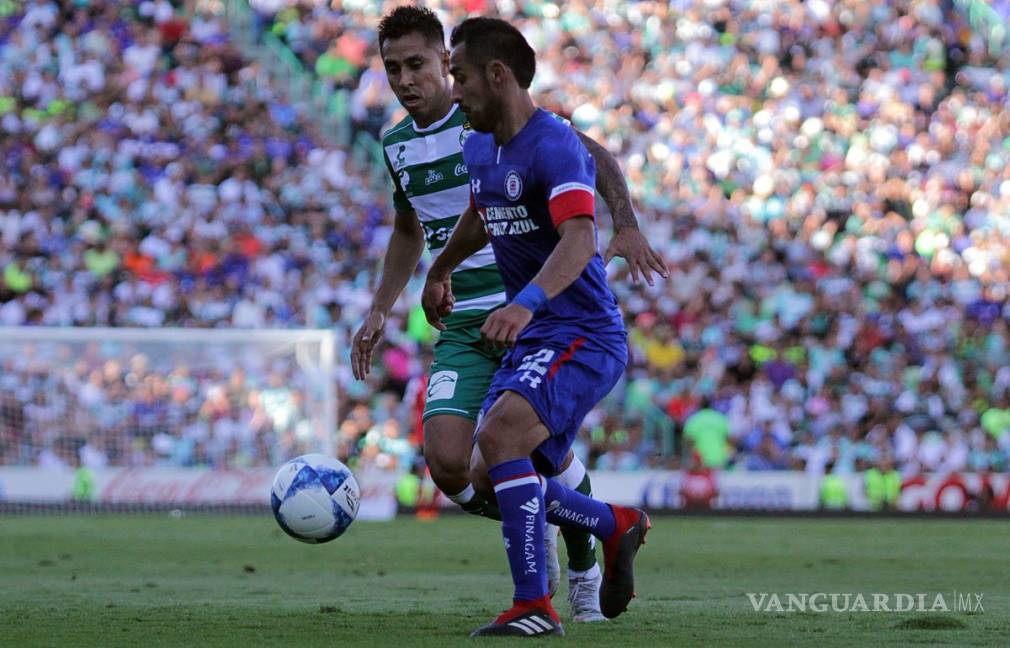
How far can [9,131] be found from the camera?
24.0m

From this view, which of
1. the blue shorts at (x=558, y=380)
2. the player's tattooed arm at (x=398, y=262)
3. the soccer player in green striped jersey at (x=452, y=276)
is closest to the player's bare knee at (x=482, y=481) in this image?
the blue shorts at (x=558, y=380)

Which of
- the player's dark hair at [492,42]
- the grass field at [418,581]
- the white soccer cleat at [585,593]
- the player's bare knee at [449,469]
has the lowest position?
the grass field at [418,581]

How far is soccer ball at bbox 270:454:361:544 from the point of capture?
7895mm

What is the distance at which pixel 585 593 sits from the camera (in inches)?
289

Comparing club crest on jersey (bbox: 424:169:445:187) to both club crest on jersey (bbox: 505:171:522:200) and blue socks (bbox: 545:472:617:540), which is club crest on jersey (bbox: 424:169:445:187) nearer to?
club crest on jersey (bbox: 505:171:522:200)

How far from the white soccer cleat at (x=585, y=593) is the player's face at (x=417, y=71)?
2288 mm

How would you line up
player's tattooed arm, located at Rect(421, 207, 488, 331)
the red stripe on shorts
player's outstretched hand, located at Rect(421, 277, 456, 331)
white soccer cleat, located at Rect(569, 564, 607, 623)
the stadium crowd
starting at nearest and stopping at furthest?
the red stripe on shorts < player's tattooed arm, located at Rect(421, 207, 488, 331) < white soccer cleat, located at Rect(569, 564, 607, 623) < player's outstretched hand, located at Rect(421, 277, 456, 331) < the stadium crowd

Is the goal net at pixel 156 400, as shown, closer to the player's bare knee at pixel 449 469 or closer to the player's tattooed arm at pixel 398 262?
the player's tattooed arm at pixel 398 262

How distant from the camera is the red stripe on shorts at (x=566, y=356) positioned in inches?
247

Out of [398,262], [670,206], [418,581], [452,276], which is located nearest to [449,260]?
[452,276]

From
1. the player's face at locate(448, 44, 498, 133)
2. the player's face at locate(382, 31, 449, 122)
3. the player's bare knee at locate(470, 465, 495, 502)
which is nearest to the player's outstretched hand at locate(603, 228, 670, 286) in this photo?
the player's face at locate(448, 44, 498, 133)

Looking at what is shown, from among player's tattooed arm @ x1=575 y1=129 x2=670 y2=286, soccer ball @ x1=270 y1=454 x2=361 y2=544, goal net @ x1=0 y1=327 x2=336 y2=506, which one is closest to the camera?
player's tattooed arm @ x1=575 y1=129 x2=670 y2=286

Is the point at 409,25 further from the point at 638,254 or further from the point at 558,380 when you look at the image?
the point at 558,380

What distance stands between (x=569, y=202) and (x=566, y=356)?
592 mm
